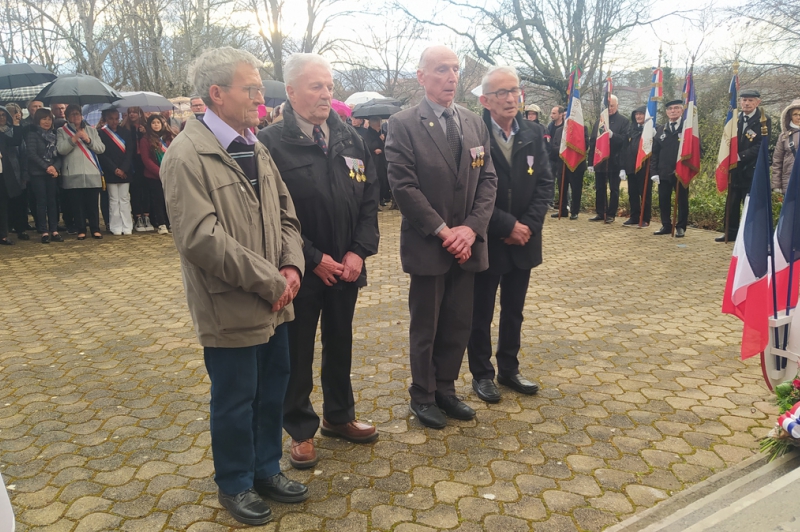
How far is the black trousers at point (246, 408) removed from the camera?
2686mm

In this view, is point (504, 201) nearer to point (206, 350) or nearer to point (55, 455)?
point (206, 350)

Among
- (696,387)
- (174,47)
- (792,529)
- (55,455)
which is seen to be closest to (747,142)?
(696,387)

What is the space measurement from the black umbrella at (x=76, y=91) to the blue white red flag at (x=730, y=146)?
10373 mm

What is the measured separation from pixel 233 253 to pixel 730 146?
31.7 feet

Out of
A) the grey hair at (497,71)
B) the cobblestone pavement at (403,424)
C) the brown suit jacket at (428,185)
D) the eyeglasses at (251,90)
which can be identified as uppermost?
the grey hair at (497,71)

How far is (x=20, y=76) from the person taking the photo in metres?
12.6

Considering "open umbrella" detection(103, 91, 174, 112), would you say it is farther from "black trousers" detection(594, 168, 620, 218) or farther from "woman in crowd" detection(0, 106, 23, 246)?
"black trousers" detection(594, 168, 620, 218)

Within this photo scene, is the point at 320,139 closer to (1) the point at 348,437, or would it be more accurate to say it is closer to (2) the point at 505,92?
(2) the point at 505,92

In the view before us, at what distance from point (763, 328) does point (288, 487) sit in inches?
107

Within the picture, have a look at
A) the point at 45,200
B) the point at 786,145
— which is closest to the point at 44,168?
the point at 45,200

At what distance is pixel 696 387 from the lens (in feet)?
14.1

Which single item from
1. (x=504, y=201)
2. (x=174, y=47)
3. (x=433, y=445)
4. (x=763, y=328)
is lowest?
(x=433, y=445)

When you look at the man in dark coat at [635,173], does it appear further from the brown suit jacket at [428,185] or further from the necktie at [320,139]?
the necktie at [320,139]

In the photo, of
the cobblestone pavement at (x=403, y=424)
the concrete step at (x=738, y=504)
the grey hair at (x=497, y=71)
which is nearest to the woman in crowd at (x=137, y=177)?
the cobblestone pavement at (x=403, y=424)
